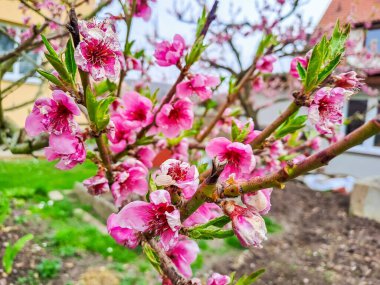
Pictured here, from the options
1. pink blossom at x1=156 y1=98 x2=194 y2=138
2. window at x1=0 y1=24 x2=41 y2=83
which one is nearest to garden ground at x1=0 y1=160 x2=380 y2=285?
window at x1=0 y1=24 x2=41 y2=83

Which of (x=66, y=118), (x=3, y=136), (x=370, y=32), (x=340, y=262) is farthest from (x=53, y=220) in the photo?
(x=370, y=32)

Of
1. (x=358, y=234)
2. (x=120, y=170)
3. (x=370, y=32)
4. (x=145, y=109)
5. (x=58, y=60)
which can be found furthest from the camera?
(x=370, y=32)

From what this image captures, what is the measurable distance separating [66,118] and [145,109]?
560 mm

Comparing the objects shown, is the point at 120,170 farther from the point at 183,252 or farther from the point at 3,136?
the point at 3,136

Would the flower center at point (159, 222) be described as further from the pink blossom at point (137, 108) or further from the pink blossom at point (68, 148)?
the pink blossom at point (137, 108)

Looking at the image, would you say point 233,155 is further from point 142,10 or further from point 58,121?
point 142,10

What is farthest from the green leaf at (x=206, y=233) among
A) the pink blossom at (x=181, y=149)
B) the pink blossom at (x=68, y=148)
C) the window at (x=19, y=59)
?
the window at (x=19, y=59)

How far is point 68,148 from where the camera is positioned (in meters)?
0.76

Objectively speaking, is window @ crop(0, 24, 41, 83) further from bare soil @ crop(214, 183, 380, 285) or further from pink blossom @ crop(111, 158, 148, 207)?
bare soil @ crop(214, 183, 380, 285)

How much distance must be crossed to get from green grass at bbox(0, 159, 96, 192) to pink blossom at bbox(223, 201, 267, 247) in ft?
16.4

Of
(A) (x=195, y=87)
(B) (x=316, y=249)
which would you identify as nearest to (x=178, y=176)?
(A) (x=195, y=87)

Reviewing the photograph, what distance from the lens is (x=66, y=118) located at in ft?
2.49

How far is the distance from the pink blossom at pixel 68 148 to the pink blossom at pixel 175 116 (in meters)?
0.50

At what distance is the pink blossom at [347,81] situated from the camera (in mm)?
913
